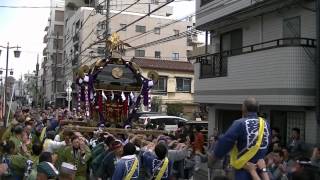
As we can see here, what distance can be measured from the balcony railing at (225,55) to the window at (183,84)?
20.9 meters

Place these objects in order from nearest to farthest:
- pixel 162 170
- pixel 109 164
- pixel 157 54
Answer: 1. pixel 162 170
2. pixel 109 164
3. pixel 157 54

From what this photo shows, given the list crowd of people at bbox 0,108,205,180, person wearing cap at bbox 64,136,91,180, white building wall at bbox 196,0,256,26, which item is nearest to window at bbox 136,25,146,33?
white building wall at bbox 196,0,256,26

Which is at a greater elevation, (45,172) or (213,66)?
(213,66)

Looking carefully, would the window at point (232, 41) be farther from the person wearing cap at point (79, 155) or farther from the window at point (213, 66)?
the person wearing cap at point (79, 155)

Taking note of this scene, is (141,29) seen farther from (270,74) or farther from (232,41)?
(270,74)

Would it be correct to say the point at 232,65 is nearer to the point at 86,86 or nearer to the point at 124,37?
the point at 86,86

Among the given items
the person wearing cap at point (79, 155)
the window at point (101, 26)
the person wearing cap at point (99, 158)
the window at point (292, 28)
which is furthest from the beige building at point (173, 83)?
the person wearing cap at point (99, 158)

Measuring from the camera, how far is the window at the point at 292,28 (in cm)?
1520

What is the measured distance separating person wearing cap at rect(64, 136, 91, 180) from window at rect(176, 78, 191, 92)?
3322 centimetres

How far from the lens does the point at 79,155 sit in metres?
8.48

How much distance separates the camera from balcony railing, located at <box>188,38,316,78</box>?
46.5 ft

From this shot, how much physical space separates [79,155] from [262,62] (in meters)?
8.34

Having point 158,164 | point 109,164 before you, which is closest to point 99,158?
point 109,164

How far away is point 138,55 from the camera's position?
162 ft
